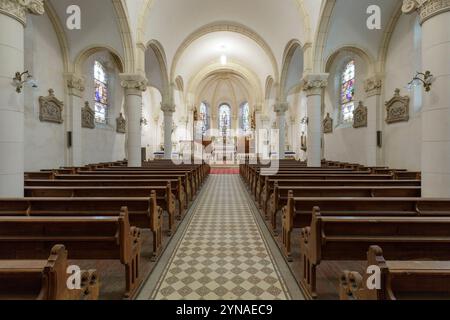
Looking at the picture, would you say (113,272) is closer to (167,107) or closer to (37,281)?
(37,281)

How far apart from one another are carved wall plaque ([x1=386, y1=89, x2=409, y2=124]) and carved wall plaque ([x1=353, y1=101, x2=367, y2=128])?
51.9 inches

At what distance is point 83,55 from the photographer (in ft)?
35.8

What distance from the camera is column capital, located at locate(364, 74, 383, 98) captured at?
11.0m

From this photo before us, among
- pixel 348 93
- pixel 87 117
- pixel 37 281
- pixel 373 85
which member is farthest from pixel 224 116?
pixel 37 281

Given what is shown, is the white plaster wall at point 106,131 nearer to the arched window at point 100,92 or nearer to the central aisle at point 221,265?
the arched window at point 100,92

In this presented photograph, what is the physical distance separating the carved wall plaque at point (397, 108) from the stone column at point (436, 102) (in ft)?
17.9

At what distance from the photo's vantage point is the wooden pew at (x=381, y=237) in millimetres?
2688

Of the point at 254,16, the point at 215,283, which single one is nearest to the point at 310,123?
the point at 254,16

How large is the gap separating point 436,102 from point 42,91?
11.4 m

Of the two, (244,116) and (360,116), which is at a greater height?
(244,116)

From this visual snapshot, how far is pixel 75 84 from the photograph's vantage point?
1084 cm

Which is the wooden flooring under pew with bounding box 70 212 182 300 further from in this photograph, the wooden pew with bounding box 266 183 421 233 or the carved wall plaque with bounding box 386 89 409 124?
the carved wall plaque with bounding box 386 89 409 124

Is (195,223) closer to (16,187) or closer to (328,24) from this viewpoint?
(16,187)

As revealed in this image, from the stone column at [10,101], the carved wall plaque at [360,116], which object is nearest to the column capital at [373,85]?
the carved wall plaque at [360,116]
